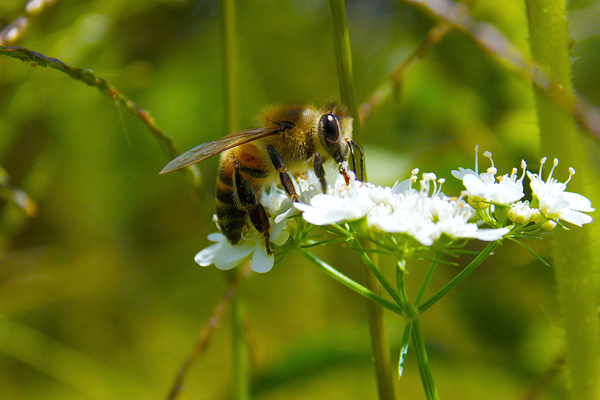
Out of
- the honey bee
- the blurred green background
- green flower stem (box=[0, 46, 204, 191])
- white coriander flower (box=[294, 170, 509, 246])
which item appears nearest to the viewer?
green flower stem (box=[0, 46, 204, 191])

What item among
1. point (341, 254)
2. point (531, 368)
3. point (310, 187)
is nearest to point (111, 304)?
point (341, 254)

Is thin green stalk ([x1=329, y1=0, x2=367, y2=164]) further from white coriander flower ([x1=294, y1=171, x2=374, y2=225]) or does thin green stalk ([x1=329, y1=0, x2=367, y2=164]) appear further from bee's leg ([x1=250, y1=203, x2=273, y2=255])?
bee's leg ([x1=250, y1=203, x2=273, y2=255])

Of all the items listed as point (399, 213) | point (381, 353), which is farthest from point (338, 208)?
point (381, 353)

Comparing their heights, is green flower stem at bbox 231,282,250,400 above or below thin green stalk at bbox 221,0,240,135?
below

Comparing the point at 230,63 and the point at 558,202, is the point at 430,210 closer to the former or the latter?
the point at 558,202

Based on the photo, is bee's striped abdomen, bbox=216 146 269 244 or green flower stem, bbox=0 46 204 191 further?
bee's striped abdomen, bbox=216 146 269 244

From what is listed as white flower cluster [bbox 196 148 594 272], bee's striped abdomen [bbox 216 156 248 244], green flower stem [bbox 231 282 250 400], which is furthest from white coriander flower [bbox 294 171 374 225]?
green flower stem [bbox 231 282 250 400]

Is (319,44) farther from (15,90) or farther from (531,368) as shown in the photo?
(531,368)
